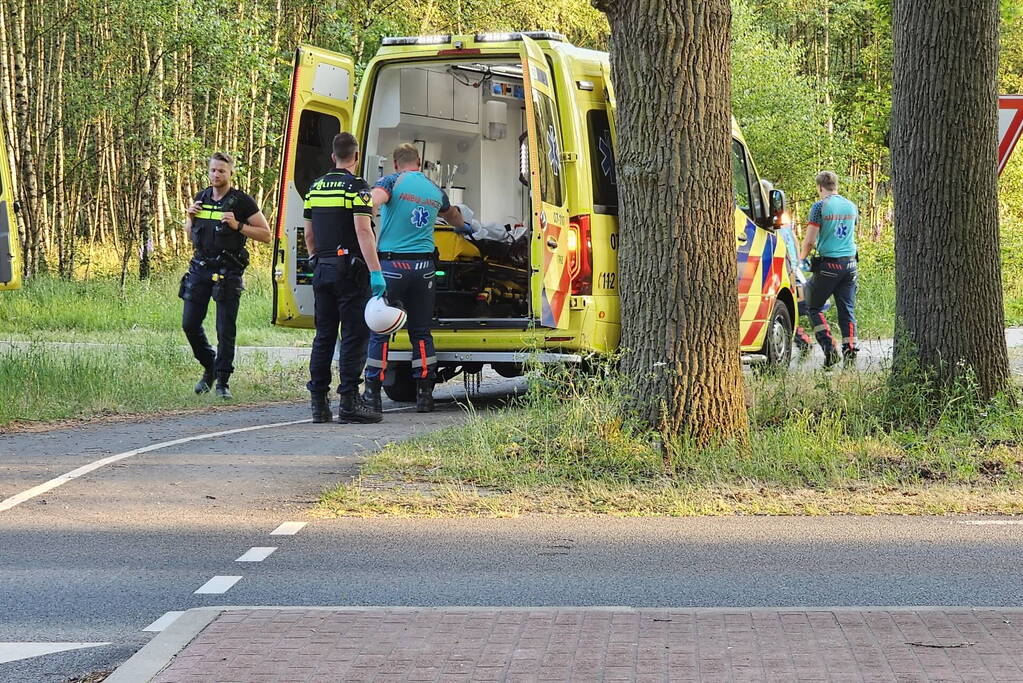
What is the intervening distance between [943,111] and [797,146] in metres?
21.7

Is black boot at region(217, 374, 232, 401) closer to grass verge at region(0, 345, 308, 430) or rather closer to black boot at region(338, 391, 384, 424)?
grass verge at region(0, 345, 308, 430)

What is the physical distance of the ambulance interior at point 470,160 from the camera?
40.4 ft

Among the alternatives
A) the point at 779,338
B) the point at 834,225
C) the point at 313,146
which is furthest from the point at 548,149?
the point at 834,225

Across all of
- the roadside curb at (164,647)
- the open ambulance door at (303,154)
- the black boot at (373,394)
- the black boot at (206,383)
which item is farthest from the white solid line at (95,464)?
the roadside curb at (164,647)

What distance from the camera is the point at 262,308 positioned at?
2302cm

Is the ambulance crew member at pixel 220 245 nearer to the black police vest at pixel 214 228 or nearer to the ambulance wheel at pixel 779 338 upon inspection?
the black police vest at pixel 214 228

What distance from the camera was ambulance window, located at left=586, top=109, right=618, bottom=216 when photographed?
1161cm

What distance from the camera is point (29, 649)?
496 cm

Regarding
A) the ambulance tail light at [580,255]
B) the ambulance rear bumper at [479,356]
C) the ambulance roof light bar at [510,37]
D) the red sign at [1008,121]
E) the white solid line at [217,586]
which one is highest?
the ambulance roof light bar at [510,37]

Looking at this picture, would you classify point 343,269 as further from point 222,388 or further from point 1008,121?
point 1008,121

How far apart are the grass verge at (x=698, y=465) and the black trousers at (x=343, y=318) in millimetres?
1609

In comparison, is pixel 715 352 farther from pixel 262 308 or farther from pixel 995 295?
pixel 262 308

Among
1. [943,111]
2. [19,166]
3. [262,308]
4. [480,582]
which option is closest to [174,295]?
[262,308]

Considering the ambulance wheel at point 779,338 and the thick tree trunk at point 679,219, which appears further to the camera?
the ambulance wheel at point 779,338
